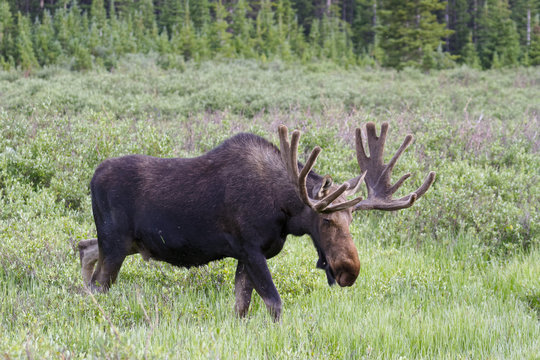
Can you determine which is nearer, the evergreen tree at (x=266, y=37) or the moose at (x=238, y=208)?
the moose at (x=238, y=208)

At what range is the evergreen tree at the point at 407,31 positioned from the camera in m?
34.4

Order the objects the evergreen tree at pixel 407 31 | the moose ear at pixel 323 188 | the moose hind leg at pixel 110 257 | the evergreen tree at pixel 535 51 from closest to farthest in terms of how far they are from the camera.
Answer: the moose ear at pixel 323 188, the moose hind leg at pixel 110 257, the evergreen tree at pixel 407 31, the evergreen tree at pixel 535 51

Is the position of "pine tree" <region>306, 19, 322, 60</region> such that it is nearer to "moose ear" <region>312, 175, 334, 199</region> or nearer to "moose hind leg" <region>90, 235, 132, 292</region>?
"moose hind leg" <region>90, 235, 132, 292</region>

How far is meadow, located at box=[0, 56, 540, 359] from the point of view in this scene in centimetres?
390

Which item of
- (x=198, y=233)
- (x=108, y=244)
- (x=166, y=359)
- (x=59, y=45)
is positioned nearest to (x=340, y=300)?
(x=198, y=233)

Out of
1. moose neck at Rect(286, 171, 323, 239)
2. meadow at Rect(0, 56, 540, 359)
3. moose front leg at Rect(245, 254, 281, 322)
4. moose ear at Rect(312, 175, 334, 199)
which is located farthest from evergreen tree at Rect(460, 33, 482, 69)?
moose front leg at Rect(245, 254, 281, 322)

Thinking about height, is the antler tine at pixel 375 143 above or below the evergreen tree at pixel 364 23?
below

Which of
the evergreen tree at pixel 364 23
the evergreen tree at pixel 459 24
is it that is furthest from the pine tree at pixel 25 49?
the evergreen tree at pixel 459 24

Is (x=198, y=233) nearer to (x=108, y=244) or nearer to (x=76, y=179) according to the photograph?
(x=108, y=244)

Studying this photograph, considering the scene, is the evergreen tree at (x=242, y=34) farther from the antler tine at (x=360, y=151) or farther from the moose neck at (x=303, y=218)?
the moose neck at (x=303, y=218)

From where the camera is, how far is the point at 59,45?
31.2 meters

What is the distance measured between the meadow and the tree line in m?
19.2

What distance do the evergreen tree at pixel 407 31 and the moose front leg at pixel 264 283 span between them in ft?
101

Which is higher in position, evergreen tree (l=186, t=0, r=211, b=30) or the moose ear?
evergreen tree (l=186, t=0, r=211, b=30)
